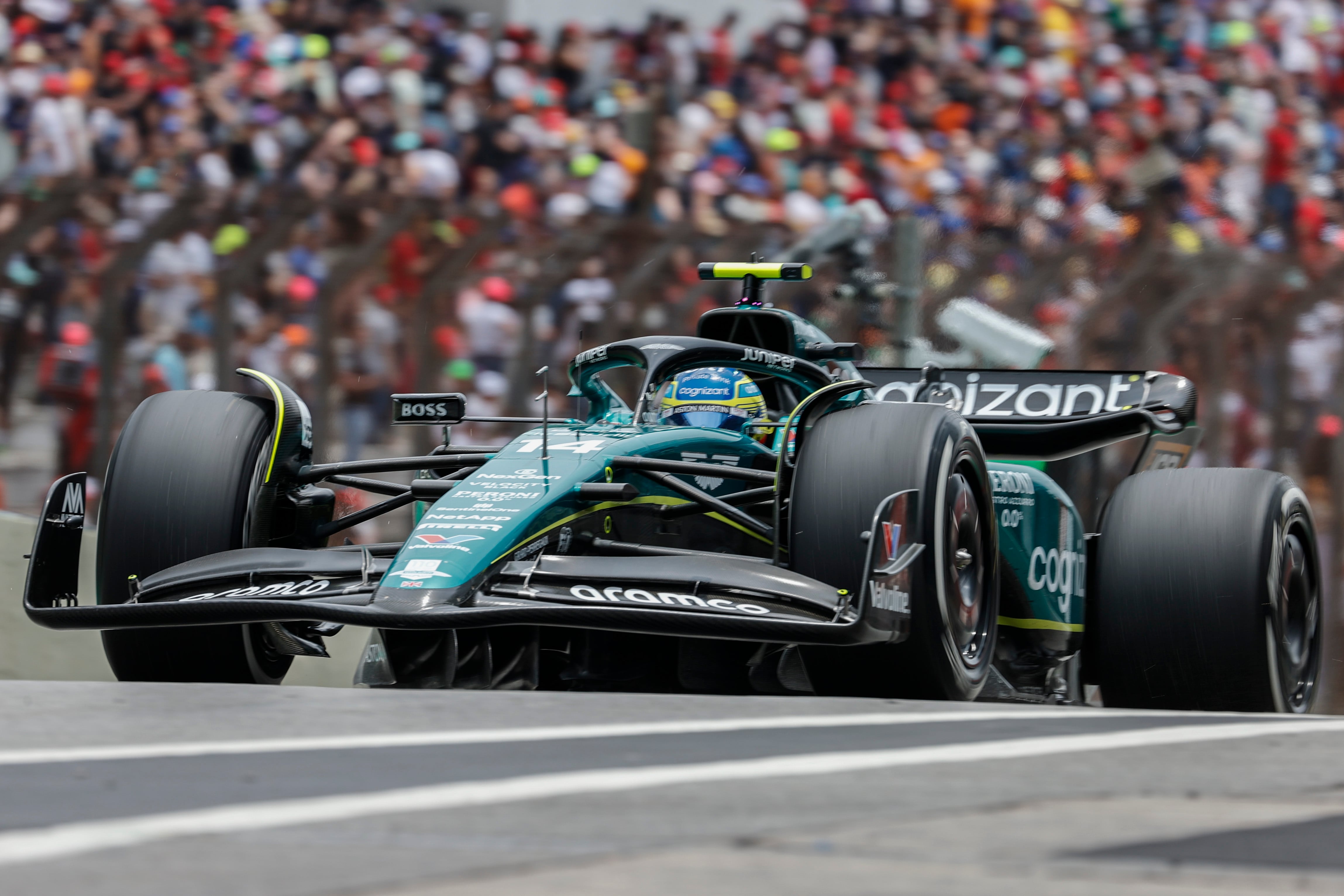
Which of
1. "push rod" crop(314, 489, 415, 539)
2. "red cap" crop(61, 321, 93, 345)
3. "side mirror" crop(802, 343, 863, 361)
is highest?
"red cap" crop(61, 321, 93, 345)

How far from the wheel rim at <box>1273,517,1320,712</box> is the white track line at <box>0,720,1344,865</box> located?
8.52 feet

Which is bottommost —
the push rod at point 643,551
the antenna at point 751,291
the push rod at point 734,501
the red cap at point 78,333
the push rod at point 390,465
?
the push rod at point 643,551

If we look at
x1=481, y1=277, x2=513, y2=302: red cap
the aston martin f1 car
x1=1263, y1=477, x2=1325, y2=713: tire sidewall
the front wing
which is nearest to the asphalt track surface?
the front wing

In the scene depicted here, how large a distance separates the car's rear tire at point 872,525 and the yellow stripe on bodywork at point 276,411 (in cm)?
170

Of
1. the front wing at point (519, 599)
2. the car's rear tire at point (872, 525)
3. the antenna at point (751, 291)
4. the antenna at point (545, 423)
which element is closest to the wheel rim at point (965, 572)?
the car's rear tire at point (872, 525)

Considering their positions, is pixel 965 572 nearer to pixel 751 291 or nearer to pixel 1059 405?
pixel 1059 405

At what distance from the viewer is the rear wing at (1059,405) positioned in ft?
23.1

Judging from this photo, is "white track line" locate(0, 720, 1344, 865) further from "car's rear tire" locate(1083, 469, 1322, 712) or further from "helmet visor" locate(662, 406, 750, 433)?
"helmet visor" locate(662, 406, 750, 433)

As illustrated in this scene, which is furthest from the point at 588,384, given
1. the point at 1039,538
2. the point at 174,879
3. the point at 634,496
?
the point at 174,879

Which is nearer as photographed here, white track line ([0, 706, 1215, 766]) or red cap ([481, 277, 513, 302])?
white track line ([0, 706, 1215, 766])

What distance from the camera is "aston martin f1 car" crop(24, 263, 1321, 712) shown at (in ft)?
16.8

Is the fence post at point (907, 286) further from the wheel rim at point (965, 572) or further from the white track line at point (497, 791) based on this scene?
the white track line at point (497, 791)

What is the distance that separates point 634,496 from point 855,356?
72.1 inches

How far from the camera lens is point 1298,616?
22.2ft
